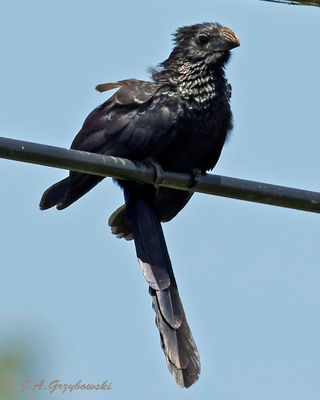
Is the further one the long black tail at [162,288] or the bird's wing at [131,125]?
the bird's wing at [131,125]

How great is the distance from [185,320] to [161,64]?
1746 millimetres

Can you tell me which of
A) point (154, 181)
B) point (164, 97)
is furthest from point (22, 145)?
point (164, 97)

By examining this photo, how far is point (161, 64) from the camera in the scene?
268 inches

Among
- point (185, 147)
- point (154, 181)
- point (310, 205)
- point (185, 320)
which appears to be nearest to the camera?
point (310, 205)

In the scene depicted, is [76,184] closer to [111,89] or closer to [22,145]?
[111,89]

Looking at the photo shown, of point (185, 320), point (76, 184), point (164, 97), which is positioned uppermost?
point (164, 97)

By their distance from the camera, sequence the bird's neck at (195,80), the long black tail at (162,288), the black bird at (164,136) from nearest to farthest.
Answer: the long black tail at (162,288), the black bird at (164,136), the bird's neck at (195,80)

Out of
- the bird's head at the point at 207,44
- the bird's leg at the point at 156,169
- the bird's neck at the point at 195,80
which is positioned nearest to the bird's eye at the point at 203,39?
the bird's head at the point at 207,44

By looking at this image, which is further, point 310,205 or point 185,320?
point 185,320

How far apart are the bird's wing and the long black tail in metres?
0.37

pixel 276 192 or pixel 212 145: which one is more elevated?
pixel 212 145

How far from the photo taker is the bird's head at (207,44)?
21.5 ft

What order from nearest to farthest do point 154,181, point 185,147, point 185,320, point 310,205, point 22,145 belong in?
point 22,145
point 310,205
point 154,181
point 185,320
point 185,147

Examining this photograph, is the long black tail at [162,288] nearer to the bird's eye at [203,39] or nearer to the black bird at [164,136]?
the black bird at [164,136]
